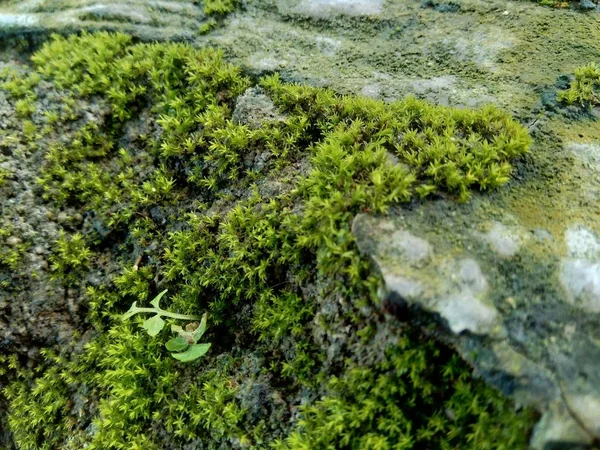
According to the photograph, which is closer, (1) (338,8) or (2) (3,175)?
(2) (3,175)

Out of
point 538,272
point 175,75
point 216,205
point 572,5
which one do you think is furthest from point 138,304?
point 572,5

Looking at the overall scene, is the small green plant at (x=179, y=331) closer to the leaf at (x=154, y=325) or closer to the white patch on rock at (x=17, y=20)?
the leaf at (x=154, y=325)

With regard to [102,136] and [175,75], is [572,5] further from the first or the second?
[102,136]

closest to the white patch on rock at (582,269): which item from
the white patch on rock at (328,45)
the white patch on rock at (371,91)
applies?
the white patch on rock at (371,91)

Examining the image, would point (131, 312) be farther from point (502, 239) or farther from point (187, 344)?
point (502, 239)

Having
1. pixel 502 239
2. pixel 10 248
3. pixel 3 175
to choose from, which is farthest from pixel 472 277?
pixel 3 175

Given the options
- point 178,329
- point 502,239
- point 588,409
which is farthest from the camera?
point 178,329

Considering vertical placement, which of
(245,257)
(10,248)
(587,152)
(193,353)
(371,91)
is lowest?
(193,353)
